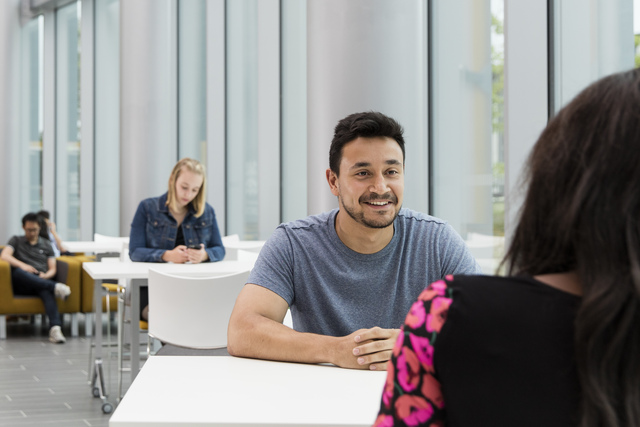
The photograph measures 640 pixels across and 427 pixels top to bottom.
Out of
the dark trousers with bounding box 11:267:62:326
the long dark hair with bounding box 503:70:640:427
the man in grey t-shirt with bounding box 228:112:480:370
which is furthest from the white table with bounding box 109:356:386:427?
the dark trousers with bounding box 11:267:62:326

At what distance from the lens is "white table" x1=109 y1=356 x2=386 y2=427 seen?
1.31m

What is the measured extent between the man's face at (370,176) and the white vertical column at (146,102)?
7557 mm

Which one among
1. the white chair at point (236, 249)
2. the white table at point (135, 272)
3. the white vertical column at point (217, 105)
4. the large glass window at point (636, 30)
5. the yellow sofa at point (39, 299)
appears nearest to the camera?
the large glass window at point (636, 30)

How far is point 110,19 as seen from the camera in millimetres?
11633

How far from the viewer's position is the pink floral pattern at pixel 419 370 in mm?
858

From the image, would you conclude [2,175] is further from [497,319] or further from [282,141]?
[497,319]

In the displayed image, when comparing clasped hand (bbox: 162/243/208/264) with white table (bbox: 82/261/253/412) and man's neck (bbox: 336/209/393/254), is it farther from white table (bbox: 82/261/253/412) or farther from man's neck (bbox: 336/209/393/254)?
man's neck (bbox: 336/209/393/254)

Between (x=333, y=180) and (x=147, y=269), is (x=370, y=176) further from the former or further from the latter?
(x=147, y=269)

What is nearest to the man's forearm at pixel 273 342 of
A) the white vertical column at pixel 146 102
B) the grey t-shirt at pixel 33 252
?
the grey t-shirt at pixel 33 252

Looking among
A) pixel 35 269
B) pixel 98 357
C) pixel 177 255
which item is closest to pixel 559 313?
pixel 177 255

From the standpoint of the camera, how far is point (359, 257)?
2141 mm

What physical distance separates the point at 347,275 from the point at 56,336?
5.56m

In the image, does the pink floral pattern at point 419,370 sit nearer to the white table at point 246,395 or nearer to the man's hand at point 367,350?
the white table at point 246,395

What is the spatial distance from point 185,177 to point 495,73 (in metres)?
2.02
